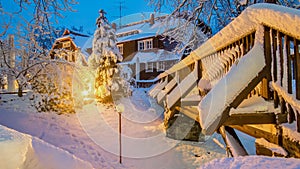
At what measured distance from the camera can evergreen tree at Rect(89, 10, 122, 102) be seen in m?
12.9

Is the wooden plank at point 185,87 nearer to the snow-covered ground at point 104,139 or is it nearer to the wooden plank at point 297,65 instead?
the snow-covered ground at point 104,139

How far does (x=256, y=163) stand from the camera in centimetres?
134

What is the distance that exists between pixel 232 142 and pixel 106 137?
5.09m

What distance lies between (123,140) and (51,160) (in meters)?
5.48

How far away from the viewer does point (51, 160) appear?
2029 millimetres

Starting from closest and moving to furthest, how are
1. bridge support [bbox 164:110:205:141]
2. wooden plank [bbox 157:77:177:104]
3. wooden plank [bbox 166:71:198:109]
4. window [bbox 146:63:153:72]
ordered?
wooden plank [bbox 166:71:198:109] < bridge support [bbox 164:110:205:141] < wooden plank [bbox 157:77:177:104] < window [bbox 146:63:153:72]

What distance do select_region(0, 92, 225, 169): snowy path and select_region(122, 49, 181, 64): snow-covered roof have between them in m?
13.9

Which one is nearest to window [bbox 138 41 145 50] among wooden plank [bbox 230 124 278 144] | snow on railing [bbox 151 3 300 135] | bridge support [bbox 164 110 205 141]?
bridge support [bbox 164 110 205 141]

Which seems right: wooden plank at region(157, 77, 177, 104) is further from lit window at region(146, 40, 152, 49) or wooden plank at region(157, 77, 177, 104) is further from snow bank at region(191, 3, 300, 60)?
lit window at region(146, 40, 152, 49)

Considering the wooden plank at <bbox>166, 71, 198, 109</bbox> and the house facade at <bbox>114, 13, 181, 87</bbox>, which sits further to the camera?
the house facade at <bbox>114, 13, 181, 87</bbox>

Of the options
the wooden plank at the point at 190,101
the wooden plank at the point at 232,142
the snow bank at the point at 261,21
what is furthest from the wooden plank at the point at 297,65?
the wooden plank at the point at 190,101

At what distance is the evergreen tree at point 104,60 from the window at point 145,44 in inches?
472

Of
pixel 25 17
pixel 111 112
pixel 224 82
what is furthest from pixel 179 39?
pixel 224 82

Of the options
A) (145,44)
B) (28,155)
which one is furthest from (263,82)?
(145,44)
